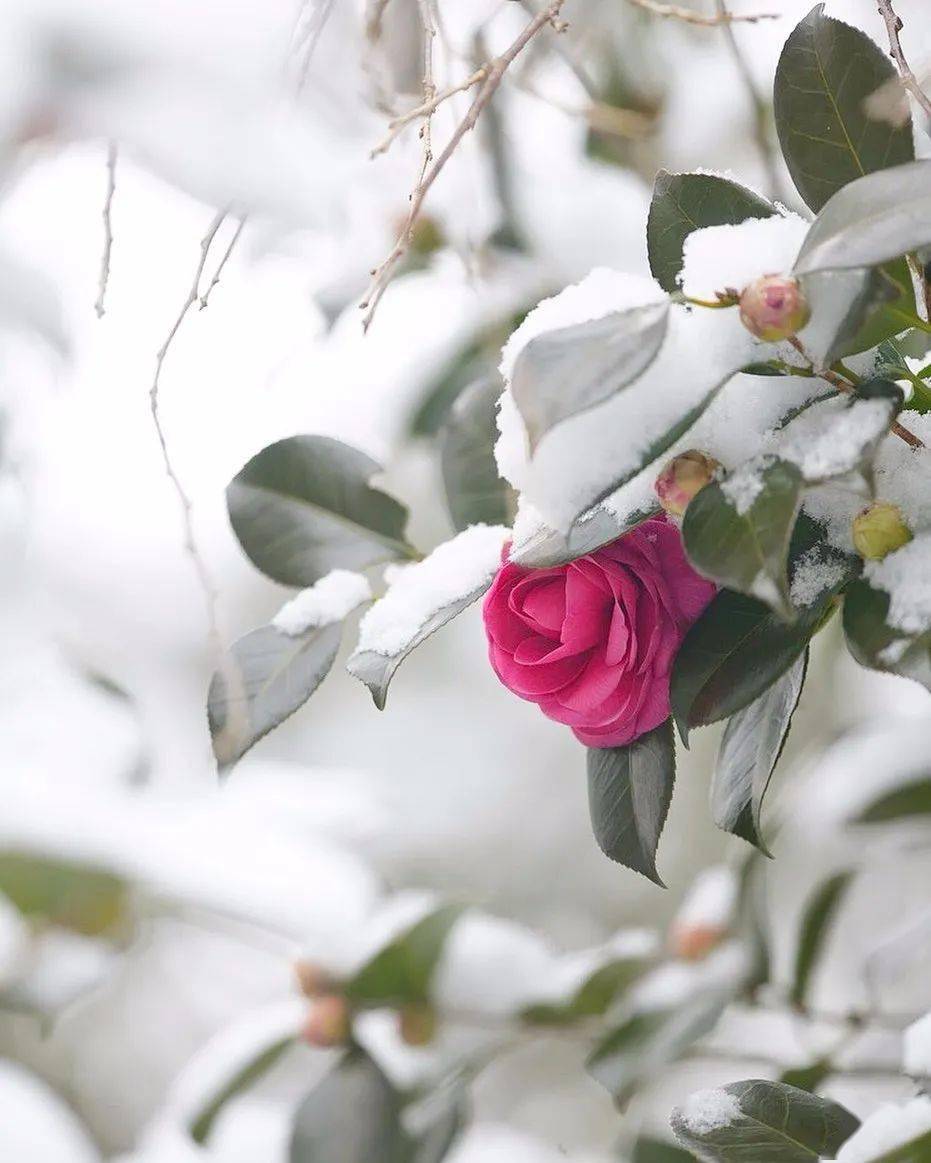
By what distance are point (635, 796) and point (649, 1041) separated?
0.41 meters

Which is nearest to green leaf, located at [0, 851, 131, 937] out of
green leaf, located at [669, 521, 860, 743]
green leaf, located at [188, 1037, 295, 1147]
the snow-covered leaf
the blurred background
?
the blurred background

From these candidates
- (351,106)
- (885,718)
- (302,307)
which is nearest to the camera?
(351,106)

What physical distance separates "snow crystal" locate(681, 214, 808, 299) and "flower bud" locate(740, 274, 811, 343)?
0.02m

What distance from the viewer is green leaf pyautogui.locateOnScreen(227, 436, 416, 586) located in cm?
62

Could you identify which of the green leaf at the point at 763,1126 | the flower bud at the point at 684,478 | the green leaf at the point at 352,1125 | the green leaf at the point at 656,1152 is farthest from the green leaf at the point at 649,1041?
the flower bud at the point at 684,478

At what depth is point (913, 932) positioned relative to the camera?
88 cm

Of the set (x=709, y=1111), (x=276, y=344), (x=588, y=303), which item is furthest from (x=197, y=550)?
(x=276, y=344)

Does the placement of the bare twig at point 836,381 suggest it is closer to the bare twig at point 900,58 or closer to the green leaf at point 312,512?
the bare twig at point 900,58

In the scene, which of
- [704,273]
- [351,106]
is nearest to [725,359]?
[704,273]

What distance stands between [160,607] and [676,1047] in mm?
1578

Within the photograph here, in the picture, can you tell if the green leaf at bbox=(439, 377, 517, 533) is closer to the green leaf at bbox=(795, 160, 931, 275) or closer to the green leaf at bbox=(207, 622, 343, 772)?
the green leaf at bbox=(207, 622, 343, 772)

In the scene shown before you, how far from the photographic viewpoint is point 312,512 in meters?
0.63

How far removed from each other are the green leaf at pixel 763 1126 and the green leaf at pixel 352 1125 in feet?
1.15

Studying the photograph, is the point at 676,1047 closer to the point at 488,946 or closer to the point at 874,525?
the point at 488,946
